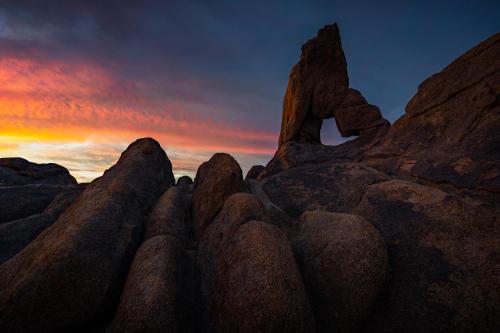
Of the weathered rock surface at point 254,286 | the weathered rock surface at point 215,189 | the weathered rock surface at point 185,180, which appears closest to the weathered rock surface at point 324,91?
the weathered rock surface at point 185,180

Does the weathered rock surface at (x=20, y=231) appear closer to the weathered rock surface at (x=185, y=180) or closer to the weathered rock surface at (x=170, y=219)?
the weathered rock surface at (x=170, y=219)

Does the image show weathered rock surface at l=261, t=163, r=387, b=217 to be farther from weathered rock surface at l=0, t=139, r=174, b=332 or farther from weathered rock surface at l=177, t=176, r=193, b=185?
weathered rock surface at l=0, t=139, r=174, b=332

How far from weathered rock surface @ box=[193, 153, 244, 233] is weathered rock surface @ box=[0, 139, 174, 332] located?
8.52 ft

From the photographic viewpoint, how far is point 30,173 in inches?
924

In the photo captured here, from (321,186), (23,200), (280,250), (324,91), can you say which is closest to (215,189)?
(280,250)

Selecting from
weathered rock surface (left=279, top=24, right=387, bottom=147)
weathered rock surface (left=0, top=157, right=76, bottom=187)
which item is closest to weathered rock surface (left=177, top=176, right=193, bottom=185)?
weathered rock surface (left=279, top=24, right=387, bottom=147)

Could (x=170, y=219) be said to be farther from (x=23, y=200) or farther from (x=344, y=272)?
(x=23, y=200)

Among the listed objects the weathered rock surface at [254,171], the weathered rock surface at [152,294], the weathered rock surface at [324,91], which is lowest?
the weathered rock surface at [152,294]

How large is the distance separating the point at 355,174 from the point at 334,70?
1378 cm

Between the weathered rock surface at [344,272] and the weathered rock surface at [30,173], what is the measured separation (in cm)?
2472

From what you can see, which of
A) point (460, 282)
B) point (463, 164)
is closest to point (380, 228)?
point (460, 282)

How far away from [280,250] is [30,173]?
2662cm

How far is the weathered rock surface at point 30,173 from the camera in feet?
71.2

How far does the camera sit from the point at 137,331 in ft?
20.5
